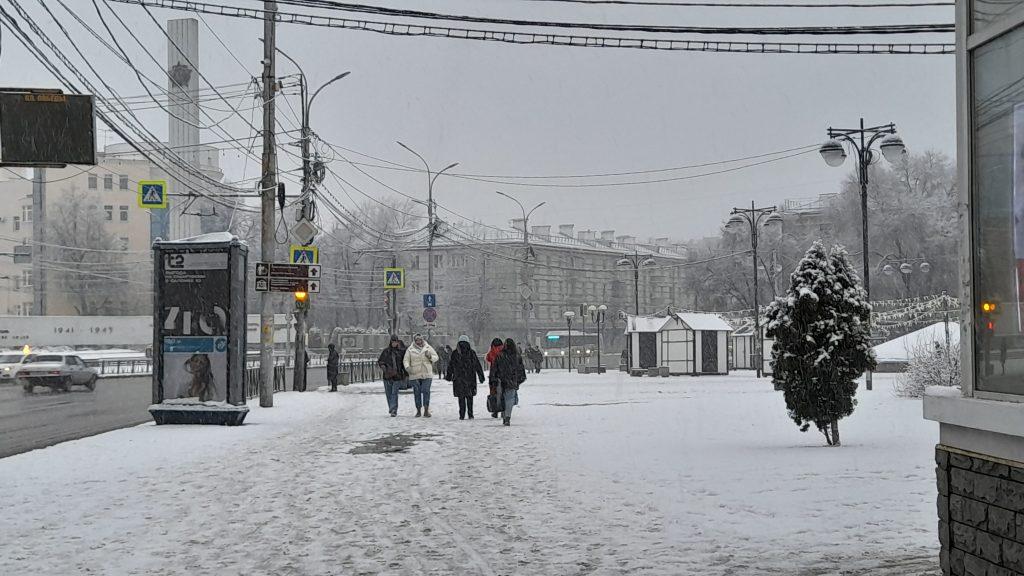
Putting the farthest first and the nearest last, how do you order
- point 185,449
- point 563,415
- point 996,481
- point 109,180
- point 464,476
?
1. point 109,180
2. point 563,415
3. point 185,449
4. point 464,476
5. point 996,481

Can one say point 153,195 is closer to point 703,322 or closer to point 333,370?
point 333,370

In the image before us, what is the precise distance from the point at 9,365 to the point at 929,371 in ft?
111

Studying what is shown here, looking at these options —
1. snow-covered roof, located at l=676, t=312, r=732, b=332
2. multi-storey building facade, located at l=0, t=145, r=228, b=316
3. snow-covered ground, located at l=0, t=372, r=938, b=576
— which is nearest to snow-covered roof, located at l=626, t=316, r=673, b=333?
snow-covered roof, located at l=676, t=312, r=732, b=332

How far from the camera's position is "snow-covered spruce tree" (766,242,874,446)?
14.2 metres

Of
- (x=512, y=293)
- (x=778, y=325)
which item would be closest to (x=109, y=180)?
(x=512, y=293)

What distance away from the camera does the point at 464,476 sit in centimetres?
1270

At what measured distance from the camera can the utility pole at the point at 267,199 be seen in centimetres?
2434

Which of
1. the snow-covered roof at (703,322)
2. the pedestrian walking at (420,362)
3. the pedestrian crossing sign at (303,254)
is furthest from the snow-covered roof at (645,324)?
the pedestrian walking at (420,362)

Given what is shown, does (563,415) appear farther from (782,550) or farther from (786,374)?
(782,550)

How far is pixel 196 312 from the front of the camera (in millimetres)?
18766

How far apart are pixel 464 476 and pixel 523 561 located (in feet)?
16.2

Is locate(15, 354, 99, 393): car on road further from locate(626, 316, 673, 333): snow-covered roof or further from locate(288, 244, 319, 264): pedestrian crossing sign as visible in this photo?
locate(626, 316, 673, 333): snow-covered roof

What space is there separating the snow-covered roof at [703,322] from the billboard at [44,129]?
41.0m

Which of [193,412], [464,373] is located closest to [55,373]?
[193,412]
